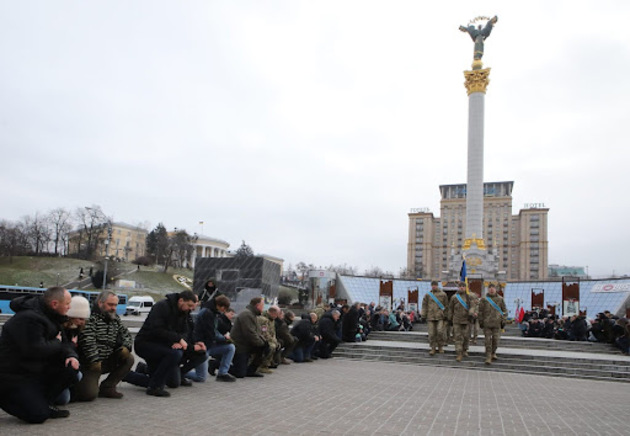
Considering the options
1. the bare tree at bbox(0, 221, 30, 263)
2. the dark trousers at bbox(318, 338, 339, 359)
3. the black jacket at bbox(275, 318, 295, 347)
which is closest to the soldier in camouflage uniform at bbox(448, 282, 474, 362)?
the dark trousers at bbox(318, 338, 339, 359)

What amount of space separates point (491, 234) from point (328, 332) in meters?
116

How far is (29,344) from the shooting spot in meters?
4.90

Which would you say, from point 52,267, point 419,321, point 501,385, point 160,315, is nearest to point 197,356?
point 160,315

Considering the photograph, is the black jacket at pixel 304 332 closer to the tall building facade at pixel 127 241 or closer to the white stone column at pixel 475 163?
the white stone column at pixel 475 163

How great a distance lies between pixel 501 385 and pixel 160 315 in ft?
22.9

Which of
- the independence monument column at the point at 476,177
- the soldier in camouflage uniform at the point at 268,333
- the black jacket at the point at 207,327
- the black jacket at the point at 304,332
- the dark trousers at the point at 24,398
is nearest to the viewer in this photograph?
the dark trousers at the point at 24,398

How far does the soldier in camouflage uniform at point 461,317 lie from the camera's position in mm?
13365

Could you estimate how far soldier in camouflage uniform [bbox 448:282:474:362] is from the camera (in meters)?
13.4

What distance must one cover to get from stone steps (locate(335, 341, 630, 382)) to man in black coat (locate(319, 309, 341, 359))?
769 mm

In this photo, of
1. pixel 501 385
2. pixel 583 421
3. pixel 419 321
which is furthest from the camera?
pixel 419 321

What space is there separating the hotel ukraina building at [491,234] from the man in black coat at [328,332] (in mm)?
99770

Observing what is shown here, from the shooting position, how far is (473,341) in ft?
56.1

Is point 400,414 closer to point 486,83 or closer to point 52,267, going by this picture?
point 486,83

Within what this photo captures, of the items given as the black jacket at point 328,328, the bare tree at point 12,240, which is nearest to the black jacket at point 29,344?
the black jacket at point 328,328
